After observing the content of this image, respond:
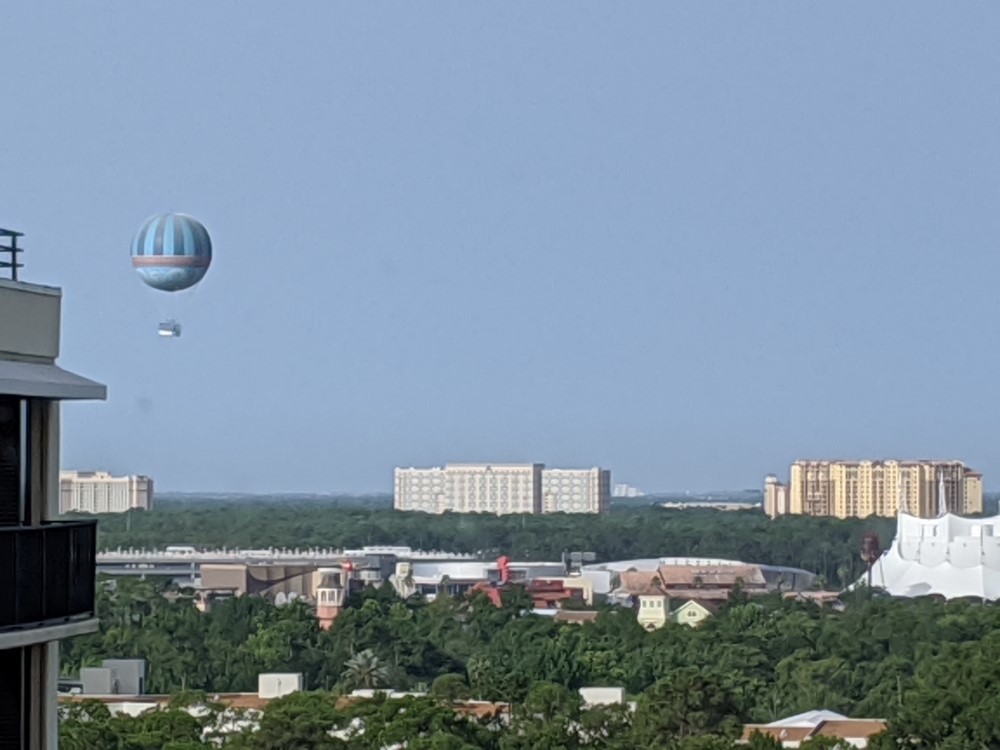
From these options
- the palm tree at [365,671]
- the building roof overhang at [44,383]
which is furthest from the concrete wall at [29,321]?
the palm tree at [365,671]

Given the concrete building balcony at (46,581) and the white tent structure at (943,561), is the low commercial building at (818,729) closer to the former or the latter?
the concrete building balcony at (46,581)

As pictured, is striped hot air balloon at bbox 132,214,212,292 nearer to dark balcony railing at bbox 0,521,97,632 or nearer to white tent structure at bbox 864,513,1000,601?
white tent structure at bbox 864,513,1000,601

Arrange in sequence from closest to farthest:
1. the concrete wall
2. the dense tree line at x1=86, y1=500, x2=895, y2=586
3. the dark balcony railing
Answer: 1. the dark balcony railing
2. the concrete wall
3. the dense tree line at x1=86, y1=500, x2=895, y2=586

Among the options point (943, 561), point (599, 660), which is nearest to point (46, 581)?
point (599, 660)

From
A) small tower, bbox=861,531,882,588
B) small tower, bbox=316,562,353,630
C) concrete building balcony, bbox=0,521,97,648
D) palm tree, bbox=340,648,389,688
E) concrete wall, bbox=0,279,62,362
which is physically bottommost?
palm tree, bbox=340,648,389,688

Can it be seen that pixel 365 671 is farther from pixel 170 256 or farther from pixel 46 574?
pixel 46 574

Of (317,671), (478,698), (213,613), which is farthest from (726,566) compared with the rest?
(478,698)

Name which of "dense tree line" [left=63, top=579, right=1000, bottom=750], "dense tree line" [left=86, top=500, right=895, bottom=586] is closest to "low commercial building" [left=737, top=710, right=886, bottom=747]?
"dense tree line" [left=63, top=579, right=1000, bottom=750]
